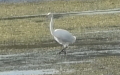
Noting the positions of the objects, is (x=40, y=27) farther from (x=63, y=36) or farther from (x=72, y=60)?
(x=72, y=60)

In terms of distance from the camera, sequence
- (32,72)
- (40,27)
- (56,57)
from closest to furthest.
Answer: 1. (32,72)
2. (56,57)
3. (40,27)

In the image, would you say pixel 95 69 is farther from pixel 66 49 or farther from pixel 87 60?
pixel 66 49

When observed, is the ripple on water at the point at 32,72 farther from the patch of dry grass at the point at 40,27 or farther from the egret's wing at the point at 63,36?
the patch of dry grass at the point at 40,27

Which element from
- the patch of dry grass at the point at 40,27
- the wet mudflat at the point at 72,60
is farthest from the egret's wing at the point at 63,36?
the patch of dry grass at the point at 40,27

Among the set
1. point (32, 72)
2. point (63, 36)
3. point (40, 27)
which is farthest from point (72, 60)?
point (40, 27)

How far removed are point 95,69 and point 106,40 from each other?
618 cm

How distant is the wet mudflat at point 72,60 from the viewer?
1320 cm

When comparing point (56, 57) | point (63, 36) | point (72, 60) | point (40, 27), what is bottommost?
point (40, 27)

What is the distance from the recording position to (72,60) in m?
15.0

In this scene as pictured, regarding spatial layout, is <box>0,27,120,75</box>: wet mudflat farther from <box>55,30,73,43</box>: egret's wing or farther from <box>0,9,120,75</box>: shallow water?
<box>55,30,73,43</box>: egret's wing

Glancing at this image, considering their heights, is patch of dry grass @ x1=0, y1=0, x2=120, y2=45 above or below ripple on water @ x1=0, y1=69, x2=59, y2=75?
below

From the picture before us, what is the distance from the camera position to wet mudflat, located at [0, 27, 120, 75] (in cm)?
1320

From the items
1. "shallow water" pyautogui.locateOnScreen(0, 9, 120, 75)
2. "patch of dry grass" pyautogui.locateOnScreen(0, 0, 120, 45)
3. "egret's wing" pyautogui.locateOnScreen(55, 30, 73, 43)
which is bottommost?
"patch of dry grass" pyautogui.locateOnScreen(0, 0, 120, 45)

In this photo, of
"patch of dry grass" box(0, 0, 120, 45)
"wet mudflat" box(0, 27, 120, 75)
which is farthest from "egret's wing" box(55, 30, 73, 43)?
"patch of dry grass" box(0, 0, 120, 45)
